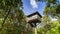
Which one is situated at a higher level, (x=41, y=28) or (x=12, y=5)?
(x=12, y=5)

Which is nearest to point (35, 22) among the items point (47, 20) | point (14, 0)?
point (14, 0)

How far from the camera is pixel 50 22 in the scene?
25328 mm

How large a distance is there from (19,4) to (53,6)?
283cm

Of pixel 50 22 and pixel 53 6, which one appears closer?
pixel 53 6

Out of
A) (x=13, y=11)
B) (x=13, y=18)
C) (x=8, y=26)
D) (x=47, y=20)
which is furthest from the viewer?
(x=47, y=20)

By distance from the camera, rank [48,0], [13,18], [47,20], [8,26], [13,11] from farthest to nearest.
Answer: [47,20] < [8,26] < [13,18] < [13,11] < [48,0]

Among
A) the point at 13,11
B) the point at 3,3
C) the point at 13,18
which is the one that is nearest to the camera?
the point at 3,3

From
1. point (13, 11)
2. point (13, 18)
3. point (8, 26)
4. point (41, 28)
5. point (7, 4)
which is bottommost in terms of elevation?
point (41, 28)

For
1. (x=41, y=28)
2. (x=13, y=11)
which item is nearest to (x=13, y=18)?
(x=13, y=11)

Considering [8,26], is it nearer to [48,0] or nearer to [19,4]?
[19,4]

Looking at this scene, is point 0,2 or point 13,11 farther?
point 13,11

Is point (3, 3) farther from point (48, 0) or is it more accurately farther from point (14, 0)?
point (48, 0)

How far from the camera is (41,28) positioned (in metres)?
26.0

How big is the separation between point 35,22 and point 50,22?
16.7m
